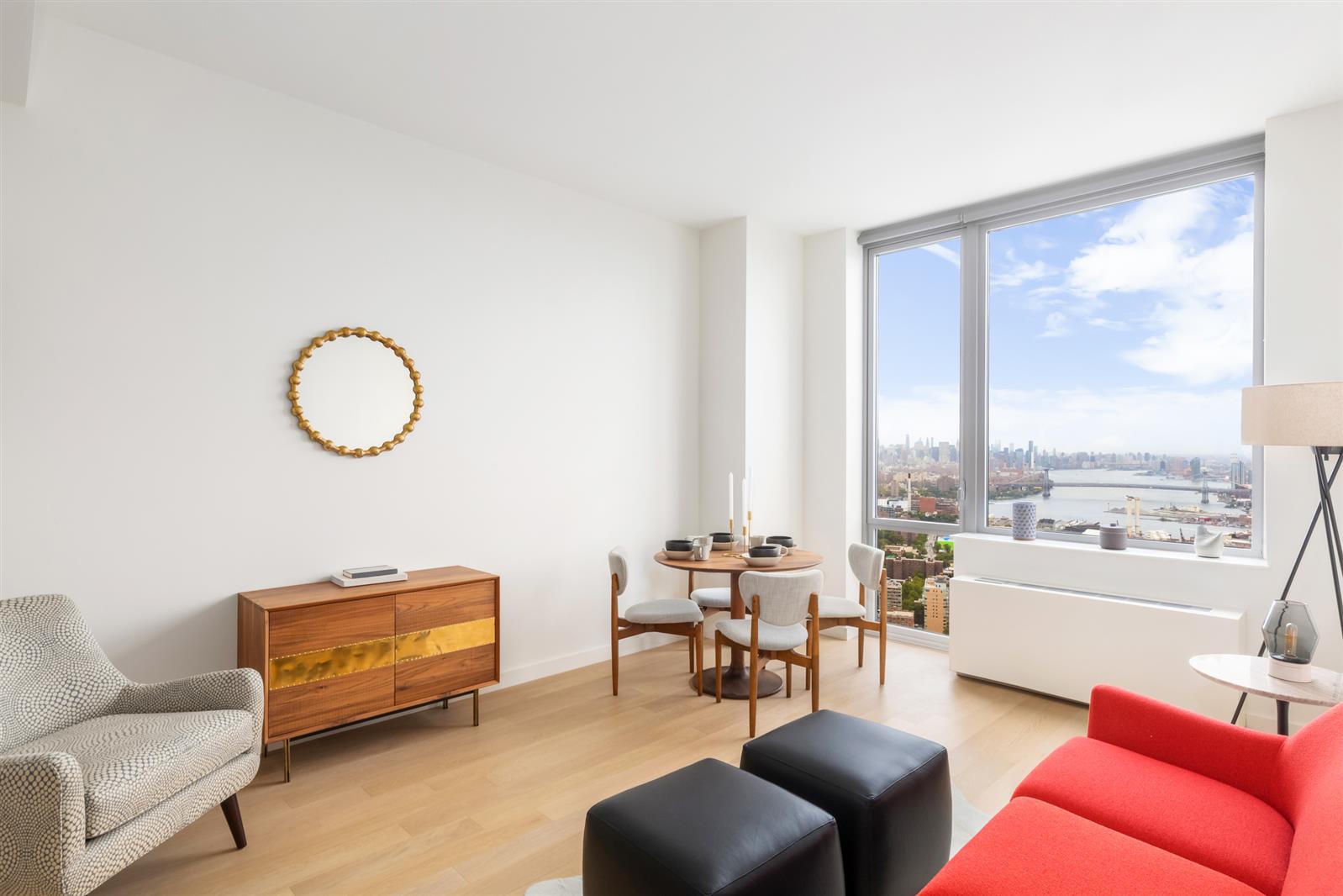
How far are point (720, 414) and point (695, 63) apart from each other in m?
2.44

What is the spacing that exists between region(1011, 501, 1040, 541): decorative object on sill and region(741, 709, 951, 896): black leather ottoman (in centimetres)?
233

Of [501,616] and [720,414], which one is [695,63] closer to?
[720,414]

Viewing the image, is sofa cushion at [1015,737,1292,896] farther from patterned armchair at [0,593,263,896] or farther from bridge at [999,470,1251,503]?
patterned armchair at [0,593,263,896]

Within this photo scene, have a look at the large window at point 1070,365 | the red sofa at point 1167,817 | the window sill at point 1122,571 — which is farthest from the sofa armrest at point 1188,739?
the large window at point 1070,365

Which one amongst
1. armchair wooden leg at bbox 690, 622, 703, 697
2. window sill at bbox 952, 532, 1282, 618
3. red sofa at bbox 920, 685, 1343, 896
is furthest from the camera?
armchair wooden leg at bbox 690, 622, 703, 697

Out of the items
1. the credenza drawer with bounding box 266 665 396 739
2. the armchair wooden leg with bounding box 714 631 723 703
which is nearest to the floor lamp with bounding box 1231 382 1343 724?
the armchair wooden leg with bounding box 714 631 723 703

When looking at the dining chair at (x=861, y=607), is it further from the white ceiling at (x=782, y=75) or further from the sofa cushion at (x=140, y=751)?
the sofa cushion at (x=140, y=751)

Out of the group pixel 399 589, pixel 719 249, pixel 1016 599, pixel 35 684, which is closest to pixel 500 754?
pixel 399 589

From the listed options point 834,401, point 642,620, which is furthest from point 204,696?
point 834,401

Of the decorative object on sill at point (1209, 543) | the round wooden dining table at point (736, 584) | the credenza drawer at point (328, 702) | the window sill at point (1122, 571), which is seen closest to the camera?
the credenza drawer at point (328, 702)

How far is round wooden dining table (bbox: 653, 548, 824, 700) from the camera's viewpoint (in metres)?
3.65

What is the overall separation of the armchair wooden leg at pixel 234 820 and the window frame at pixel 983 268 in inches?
155

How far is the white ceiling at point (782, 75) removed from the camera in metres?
2.56

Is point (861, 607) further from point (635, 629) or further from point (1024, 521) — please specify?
point (635, 629)
